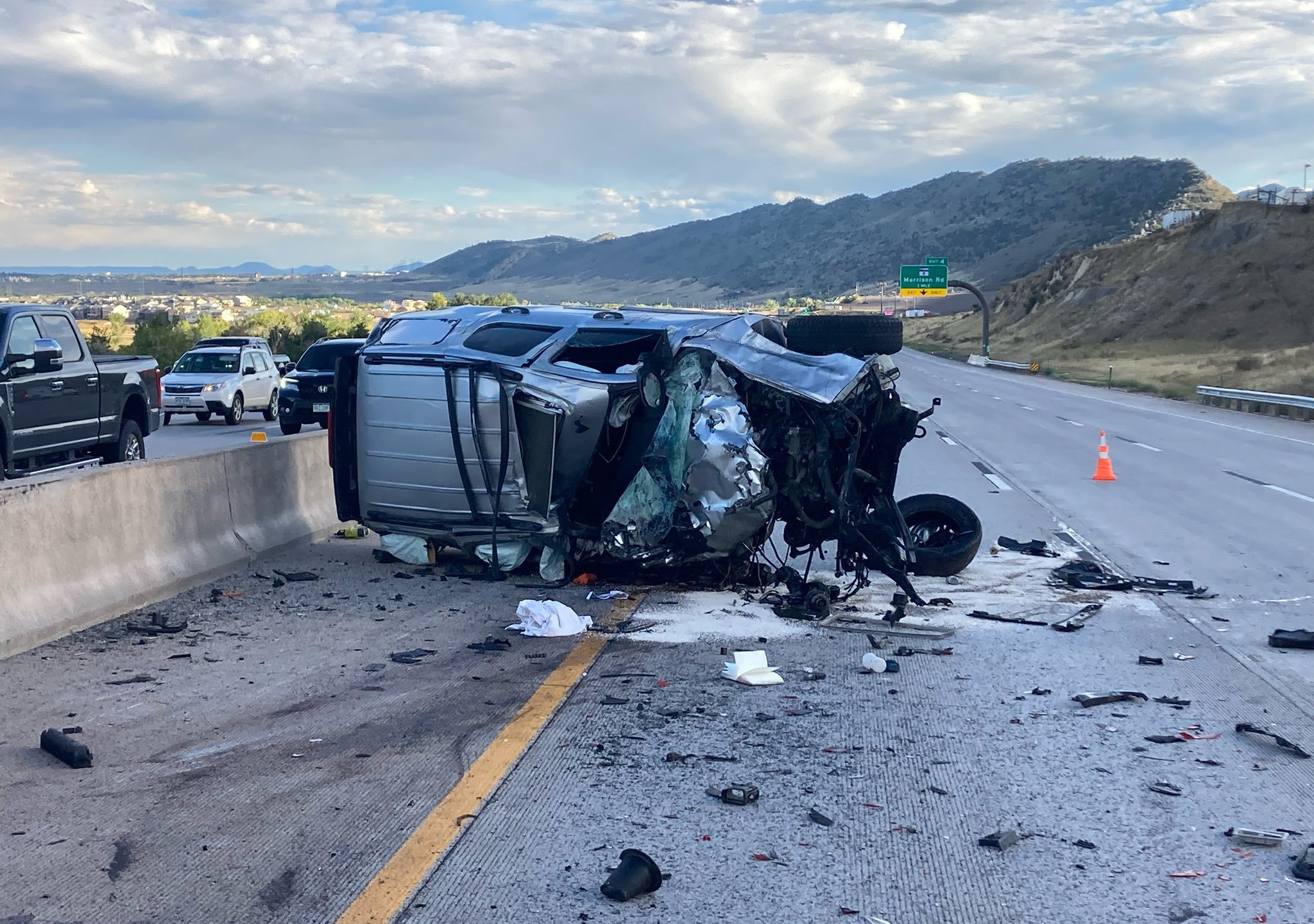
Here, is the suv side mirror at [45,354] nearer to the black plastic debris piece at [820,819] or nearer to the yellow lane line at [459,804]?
the yellow lane line at [459,804]

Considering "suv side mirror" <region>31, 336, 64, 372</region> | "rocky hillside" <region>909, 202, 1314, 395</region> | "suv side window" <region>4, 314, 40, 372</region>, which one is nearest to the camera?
"suv side mirror" <region>31, 336, 64, 372</region>

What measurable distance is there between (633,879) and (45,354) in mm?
10884

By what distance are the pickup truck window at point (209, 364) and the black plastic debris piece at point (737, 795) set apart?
90.4ft

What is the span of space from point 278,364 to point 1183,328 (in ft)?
182

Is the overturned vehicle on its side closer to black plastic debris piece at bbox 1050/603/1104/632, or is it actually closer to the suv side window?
black plastic debris piece at bbox 1050/603/1104/632

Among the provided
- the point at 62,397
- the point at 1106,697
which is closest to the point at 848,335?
the point at 1106,697

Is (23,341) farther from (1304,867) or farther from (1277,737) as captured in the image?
(1304,867)

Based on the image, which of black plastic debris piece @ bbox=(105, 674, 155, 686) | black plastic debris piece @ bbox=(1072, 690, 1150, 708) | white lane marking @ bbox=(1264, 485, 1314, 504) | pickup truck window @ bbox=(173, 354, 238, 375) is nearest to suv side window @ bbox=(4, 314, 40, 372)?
black plastic debris piece @ bbox=(105, 674, 155, 686)

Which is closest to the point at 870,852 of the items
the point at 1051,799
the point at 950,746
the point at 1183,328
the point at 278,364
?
the point at 1051,799

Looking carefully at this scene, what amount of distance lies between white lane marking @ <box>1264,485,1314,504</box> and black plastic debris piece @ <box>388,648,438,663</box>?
40.0ft

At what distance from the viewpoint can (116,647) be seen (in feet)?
24.7

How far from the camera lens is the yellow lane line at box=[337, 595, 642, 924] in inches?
161

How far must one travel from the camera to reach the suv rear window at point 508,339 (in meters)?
9.63

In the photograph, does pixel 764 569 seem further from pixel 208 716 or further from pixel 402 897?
pixel 402 897
